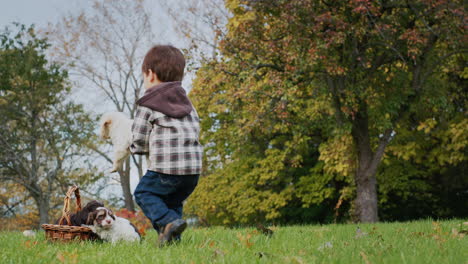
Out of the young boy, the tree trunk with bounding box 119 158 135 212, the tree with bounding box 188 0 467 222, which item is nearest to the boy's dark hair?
the young boy

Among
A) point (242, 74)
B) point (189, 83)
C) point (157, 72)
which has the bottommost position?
point (157, 72)

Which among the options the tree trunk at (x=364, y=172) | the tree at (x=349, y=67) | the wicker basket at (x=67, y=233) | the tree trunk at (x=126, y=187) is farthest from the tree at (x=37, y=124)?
the wicker basket at (x=67, y=233)

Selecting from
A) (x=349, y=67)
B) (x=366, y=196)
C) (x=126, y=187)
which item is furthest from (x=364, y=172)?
(x=126, y=187)

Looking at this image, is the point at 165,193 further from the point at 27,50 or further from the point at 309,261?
the point at 27,50

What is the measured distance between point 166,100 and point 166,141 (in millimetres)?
342

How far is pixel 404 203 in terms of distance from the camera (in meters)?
15.6

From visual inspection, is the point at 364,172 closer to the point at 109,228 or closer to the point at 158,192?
the point at 109,228

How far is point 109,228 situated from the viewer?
4426 millimetres

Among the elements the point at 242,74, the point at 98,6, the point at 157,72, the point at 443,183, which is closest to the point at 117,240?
the point at 157,72

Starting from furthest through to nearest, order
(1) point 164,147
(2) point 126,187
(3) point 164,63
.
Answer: (2) point 126,187, (3) point 164,63, (1) point 164,147

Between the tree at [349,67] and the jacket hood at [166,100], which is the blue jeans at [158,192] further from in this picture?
the tree at [349,67]

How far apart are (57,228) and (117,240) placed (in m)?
0.56

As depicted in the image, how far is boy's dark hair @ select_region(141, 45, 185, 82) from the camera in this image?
403 cm

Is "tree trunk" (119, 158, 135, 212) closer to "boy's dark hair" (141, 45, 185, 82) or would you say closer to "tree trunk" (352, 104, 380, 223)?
"tree trunk" (352, 104, 380, 223)
